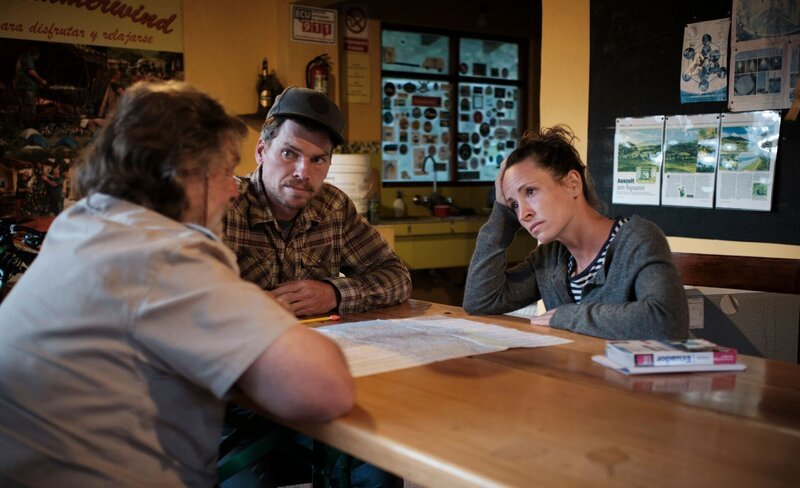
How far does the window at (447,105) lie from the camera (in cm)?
695

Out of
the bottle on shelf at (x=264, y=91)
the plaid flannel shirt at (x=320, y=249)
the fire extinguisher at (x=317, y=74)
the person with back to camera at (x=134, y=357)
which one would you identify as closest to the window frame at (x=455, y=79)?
the fire extinguisher at (x=317, y=74)

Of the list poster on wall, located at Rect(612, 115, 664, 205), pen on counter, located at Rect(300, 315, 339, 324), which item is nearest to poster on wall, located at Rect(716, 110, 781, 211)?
poster on wall, located at Rect(612, 115, 664, 205)

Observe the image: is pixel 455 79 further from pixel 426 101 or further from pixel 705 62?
pixel 705 62

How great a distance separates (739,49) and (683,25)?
0.28 m

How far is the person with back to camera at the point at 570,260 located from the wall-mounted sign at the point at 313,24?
13.1 ft

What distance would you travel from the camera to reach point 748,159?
314cm

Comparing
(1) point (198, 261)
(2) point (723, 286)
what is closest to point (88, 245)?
(1) point (198, 261)

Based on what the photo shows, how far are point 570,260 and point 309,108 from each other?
0.85 metres

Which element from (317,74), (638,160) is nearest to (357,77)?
(317,74)

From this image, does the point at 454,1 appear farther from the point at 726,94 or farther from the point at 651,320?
the point at 651,320

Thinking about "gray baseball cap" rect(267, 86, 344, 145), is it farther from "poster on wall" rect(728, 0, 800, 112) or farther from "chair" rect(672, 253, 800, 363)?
"poster on wall" rect(728, 0, 800, 112)

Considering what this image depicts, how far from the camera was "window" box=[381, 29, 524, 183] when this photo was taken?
22.8 feet

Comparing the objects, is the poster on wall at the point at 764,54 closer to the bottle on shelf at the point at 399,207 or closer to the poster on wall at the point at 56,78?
the poster on wall at the point at 56,78

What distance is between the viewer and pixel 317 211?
7.89 ft
